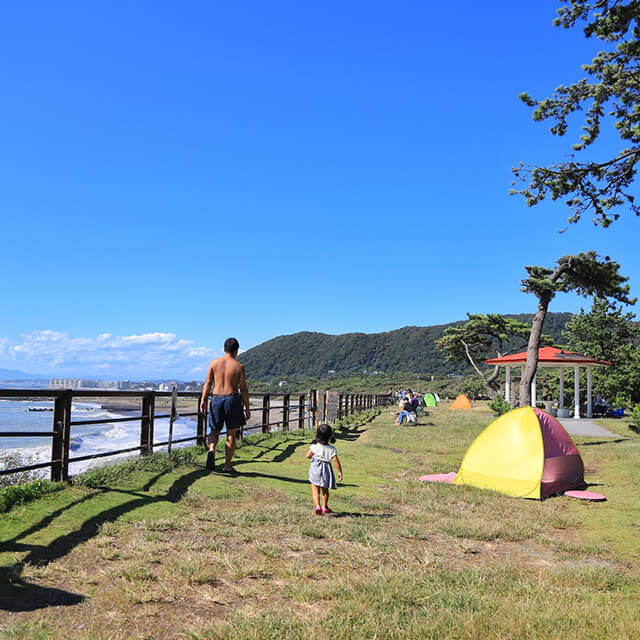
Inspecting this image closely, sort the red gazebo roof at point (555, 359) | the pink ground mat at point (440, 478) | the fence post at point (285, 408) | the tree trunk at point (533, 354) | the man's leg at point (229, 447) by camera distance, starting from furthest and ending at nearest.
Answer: the red gazebo roof at point (555, 359)
the tree trunk at point (533, 354)
the fence post at point (285, 408)
the pink ground mat at point (440, 478)
the man's leg at point (229, 447)

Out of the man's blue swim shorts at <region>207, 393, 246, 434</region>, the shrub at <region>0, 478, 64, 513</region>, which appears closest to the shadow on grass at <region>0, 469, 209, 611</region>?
the shrub at <region>0, 478, 64, 513</region>

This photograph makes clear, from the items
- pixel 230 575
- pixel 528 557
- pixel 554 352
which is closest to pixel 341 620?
pixel 230 575

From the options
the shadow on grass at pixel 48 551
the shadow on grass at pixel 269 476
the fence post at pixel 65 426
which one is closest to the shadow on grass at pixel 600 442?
the shadow on grass at pixel 269 476

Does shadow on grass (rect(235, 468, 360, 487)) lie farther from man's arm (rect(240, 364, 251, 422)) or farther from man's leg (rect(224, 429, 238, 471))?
man's arm (rect(240, 364, 251, 422))

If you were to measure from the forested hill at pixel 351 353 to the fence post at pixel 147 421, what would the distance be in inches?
5533

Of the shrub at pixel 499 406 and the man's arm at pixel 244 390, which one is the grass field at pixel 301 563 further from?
the shrub at pixel 499 406

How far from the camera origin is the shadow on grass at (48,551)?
117 inches

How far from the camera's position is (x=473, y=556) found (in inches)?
172

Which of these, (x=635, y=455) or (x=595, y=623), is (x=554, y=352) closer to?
(x=635, y=455)

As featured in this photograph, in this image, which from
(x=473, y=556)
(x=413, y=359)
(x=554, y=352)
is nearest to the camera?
(x=473, y=556)

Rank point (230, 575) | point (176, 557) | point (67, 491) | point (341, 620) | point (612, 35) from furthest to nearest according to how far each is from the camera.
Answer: point (612, 35) → point (67, 491) → point (176, 557) → point (230, 575) → point (341, 620)

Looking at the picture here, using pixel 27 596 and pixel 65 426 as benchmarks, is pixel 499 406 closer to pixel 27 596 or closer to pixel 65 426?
pixel 65 426

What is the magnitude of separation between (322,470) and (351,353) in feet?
564

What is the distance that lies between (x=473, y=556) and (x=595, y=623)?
1.47 meters
